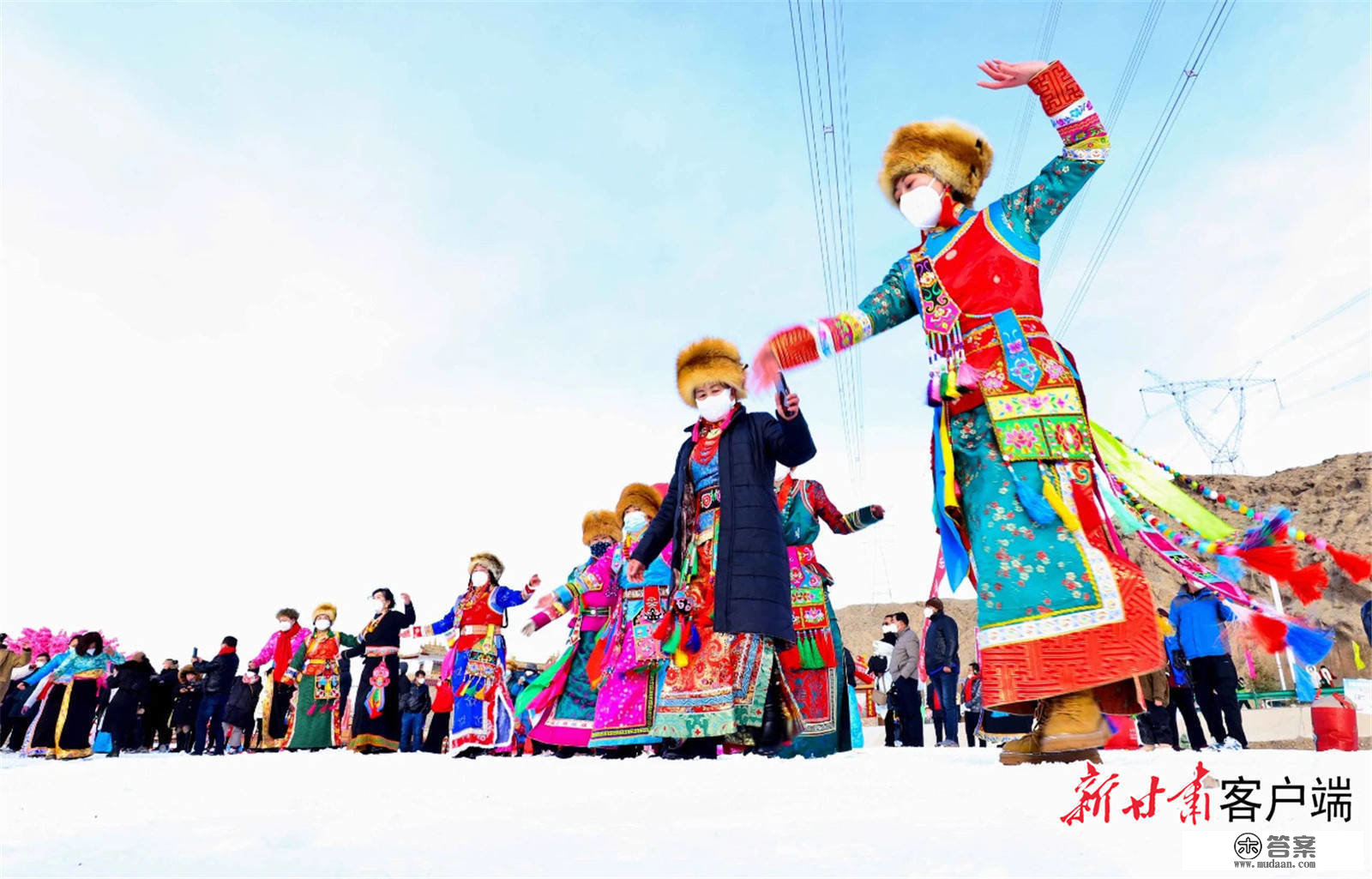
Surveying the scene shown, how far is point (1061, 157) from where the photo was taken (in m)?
3.44

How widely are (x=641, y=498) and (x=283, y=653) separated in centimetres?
652

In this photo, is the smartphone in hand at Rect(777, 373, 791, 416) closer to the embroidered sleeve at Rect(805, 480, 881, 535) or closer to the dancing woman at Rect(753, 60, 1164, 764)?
the dancing woman at Rect(753, 60, 1164, 764)

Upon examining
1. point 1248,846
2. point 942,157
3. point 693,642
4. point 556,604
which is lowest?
point 1248,846

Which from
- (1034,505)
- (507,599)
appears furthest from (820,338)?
(507,599)

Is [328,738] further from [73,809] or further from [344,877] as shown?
[344,877]

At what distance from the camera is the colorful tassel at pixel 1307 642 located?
111 inches

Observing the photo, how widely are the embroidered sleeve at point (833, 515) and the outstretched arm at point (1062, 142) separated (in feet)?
9.43

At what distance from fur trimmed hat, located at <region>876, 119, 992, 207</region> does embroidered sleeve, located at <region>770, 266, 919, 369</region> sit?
42cm

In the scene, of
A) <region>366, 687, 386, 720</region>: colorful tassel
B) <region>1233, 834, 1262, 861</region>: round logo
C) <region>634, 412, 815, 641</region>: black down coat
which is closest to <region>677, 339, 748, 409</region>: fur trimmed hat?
<region>634, 412, 815, 641</region>: black down coat

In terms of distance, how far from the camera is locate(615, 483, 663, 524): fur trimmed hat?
280 inches

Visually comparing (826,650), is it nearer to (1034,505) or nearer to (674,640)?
(674,640)

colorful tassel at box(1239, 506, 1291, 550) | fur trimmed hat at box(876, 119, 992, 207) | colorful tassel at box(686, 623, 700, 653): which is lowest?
colorful tassel at box(686, 623, 700, 653)

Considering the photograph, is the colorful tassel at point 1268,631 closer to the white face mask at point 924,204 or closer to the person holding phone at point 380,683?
the white face mask at point 924,204

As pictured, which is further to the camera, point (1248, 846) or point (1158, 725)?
point (1158, 725)
